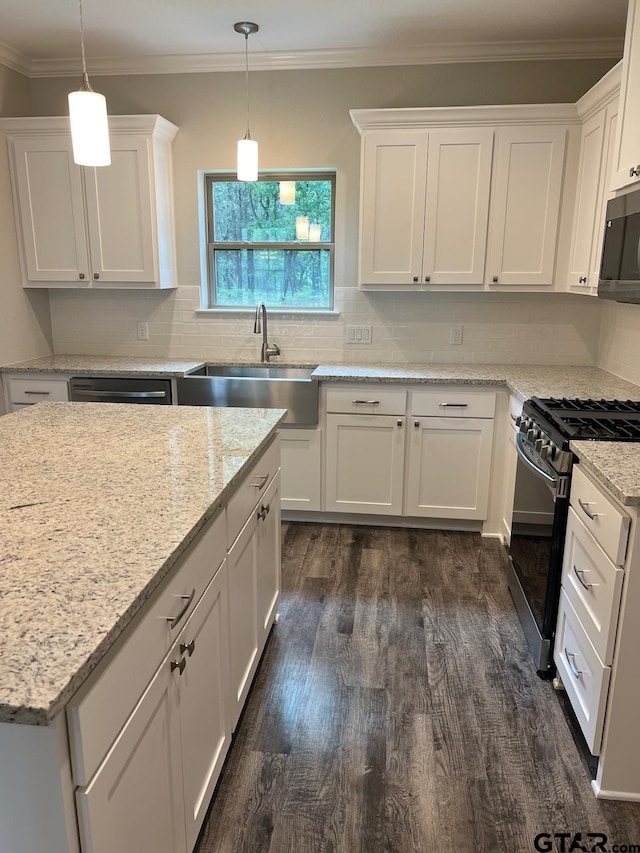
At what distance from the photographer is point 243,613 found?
6.29 feet

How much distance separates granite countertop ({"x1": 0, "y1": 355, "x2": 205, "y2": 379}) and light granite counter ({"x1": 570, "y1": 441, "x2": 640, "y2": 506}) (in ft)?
7.48

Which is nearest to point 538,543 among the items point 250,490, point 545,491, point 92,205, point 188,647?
point 545,491

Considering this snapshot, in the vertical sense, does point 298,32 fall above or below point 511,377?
above

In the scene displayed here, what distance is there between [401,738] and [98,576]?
1324mm

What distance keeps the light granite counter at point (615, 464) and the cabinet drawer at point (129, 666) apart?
3.56 feet

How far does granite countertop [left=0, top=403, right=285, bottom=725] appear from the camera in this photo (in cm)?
88

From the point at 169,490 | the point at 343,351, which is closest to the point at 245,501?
the point at 169,490

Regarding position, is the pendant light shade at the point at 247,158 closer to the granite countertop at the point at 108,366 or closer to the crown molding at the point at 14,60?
the granite countertop at the point at 108,366

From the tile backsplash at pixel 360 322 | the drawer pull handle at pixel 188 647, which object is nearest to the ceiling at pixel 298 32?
the tile backsplash at pixel 360 322

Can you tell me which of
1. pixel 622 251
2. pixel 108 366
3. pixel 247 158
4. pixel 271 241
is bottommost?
pixel 108 366

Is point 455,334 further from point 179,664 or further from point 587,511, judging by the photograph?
point 179,664

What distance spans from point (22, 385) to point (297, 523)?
1.84 m

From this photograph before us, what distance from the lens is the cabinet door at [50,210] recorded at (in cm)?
358

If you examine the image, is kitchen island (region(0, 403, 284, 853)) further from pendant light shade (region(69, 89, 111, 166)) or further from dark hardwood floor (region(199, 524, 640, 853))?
pendant light shade (region(69, 89, 111, 166))
